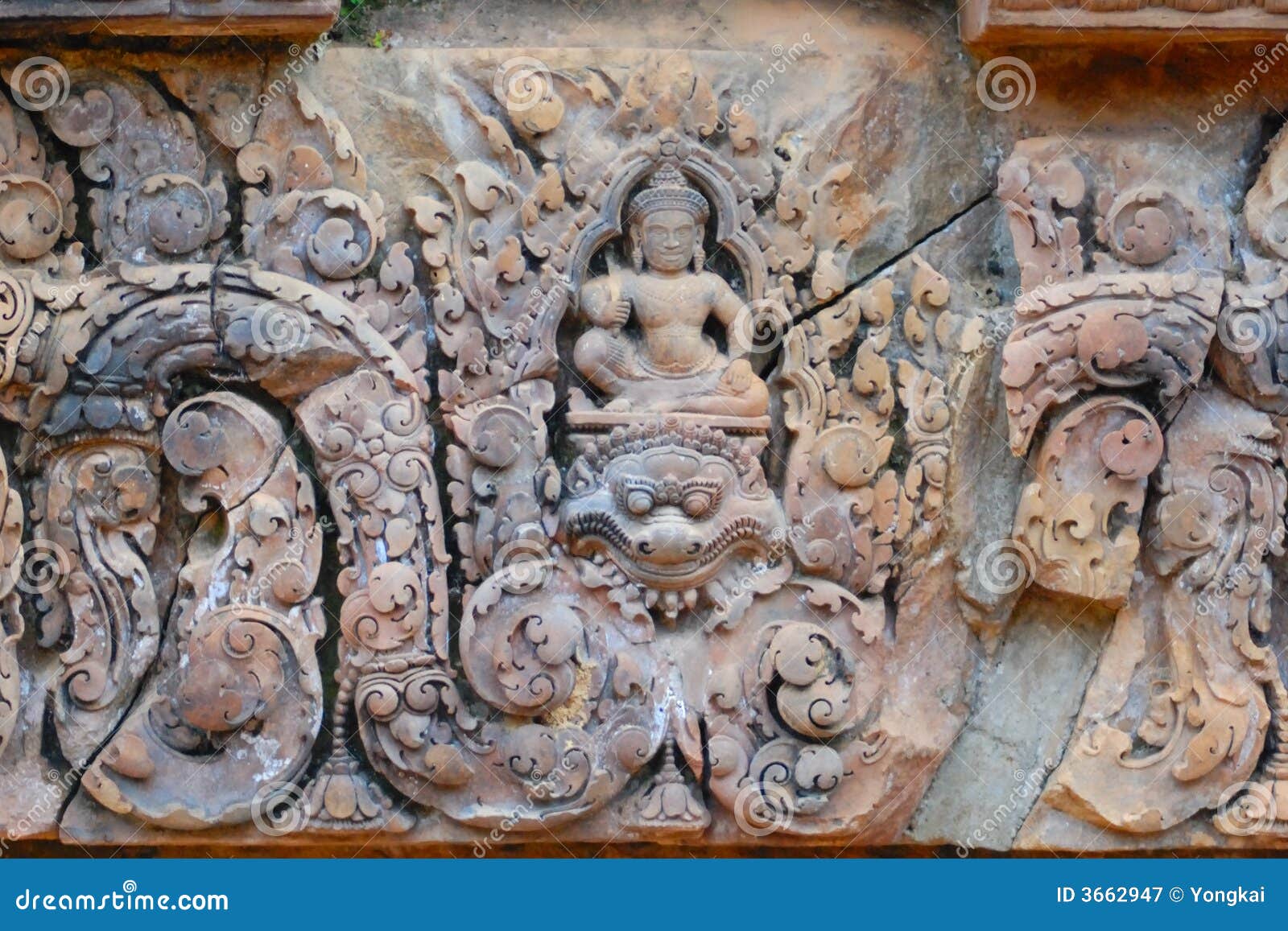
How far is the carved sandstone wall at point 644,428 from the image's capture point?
5.41 m

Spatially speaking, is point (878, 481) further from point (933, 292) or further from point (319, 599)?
point (319, 599)

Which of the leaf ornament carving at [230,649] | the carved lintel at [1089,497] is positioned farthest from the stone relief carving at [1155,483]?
the leaf ornament carving at [230,649]

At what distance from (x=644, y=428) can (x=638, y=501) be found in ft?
0.61

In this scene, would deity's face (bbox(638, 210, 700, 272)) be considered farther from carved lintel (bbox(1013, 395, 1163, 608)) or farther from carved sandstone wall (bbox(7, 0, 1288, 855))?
carved lintel (bbox(1013, 395, 1163, 608))

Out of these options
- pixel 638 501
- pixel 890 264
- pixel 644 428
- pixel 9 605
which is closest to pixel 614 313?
pixel 644 428

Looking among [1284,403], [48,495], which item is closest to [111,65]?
[48,495]

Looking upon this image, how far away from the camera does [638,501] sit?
5398 millimetres

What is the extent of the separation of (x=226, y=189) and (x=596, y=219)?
0.89 metres

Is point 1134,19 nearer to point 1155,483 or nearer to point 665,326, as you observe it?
point 1155,483

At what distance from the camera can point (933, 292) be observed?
18.7 feet

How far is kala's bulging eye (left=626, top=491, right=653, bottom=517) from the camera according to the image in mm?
5398

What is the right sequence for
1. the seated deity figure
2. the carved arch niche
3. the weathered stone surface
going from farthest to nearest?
the seated deity figure, the carved arch niche, the weathered stone surface

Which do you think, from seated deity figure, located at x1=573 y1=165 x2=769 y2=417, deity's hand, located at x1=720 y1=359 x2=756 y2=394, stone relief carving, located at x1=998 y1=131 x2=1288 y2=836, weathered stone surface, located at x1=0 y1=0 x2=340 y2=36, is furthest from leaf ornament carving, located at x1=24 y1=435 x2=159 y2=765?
stone relief carving, located at x1=998 y1=131 x2=1288 y2=836

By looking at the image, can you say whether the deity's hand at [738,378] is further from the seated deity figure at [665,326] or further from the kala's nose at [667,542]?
the kala's nose at [667,542]
